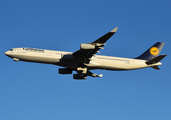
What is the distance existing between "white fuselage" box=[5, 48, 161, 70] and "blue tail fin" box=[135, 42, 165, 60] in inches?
158

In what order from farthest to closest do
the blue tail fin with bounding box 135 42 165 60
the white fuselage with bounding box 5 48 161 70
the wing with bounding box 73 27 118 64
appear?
the blue tail fin with bounding box 135 42 165 60
the white fuselage with bounding box 5 48 161 70
the wing with bounding box 73 27 118 64

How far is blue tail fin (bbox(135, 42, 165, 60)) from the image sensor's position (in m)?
57.4

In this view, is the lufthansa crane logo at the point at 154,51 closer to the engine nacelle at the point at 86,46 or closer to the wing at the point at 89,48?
the wing at the point at 89,48

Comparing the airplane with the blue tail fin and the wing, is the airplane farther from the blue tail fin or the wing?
the blue tail fin

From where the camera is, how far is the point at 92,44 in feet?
150

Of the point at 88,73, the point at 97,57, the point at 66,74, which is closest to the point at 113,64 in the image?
the point at 97,57

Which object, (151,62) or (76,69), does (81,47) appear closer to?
(76,69)

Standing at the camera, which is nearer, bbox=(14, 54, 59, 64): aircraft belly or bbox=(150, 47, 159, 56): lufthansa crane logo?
bbox=(14, 54, 59, 64): aircraft belly

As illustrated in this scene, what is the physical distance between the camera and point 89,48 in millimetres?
45688

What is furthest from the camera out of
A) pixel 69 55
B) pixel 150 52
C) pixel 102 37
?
pixel 150 52

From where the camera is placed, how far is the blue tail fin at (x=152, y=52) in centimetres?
5736

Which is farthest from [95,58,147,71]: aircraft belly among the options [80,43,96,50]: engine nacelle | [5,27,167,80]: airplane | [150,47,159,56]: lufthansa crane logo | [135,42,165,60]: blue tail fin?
[80,43,96,50]: engine nacelle

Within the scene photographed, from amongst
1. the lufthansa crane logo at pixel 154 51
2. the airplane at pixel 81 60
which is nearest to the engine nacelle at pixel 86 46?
the airplane at pixel 81 60

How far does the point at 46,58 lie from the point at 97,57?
10.00 m
